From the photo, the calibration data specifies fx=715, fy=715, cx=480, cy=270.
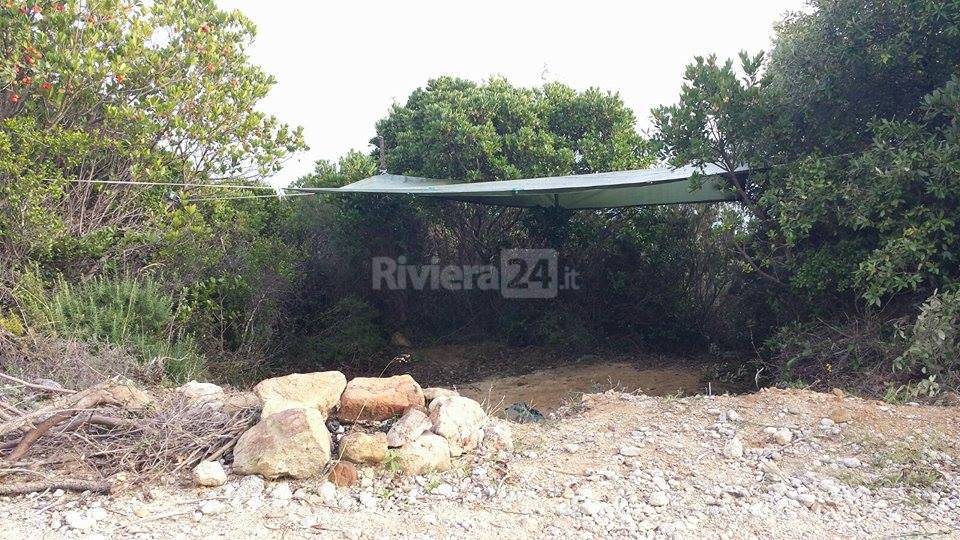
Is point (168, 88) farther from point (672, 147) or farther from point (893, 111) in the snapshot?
point (893, 111)

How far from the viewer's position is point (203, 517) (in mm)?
2377

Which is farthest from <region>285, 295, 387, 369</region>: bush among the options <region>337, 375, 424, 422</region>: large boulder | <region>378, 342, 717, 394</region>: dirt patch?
<region>337, 375, 424, 422</region>: large boulder

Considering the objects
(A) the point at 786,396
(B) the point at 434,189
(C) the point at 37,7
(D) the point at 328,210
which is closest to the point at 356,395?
(A) the point at 786,396

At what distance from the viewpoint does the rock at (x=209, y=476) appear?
2.57m

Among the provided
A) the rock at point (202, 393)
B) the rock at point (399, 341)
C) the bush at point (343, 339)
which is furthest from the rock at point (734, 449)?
the rock at point (399, 341)

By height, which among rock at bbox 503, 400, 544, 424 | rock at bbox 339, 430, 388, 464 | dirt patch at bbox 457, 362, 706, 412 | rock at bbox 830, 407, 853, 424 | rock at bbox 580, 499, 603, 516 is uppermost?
rock at bbox 339, 430, 388, 464

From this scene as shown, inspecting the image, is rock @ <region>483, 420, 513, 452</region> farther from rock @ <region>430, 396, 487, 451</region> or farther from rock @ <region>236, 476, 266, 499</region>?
rock @ <region>236, 476, 266, 499</region>

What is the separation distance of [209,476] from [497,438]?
3.73 ft

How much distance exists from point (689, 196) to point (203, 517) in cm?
503

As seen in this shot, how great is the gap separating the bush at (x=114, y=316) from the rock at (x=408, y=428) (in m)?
2.17

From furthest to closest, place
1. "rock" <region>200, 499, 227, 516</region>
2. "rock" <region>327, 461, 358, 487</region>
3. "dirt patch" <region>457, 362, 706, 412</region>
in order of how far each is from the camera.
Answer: "dirt patch" <region>457, 362, 706, 412</region>, "rock" <region>327, 461, 358, 487</region>, "rock" <region>200, 499, 227, 516</region>

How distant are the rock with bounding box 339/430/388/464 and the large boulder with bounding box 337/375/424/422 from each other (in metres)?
0.29

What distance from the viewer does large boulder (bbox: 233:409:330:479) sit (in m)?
2.60

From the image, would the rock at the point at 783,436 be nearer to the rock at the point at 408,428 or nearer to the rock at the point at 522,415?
the rock at the point at 522,415
